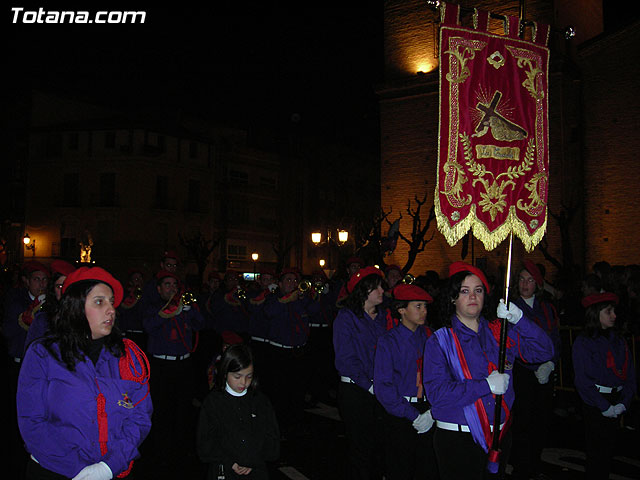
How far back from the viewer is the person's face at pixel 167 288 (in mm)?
8203

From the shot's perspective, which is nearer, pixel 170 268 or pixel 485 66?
pixel 485 66

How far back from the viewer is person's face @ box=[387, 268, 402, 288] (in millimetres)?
11844

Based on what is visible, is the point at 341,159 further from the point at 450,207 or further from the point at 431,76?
the point at 450,207

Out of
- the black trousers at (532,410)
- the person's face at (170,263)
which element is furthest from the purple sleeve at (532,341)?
the person's face at (170,263)

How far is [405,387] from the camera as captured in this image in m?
5.25

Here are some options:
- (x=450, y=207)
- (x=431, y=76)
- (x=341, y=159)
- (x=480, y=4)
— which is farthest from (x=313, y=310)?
(x=341, y=159)

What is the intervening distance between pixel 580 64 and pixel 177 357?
19486mm

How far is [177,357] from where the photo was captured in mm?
7895

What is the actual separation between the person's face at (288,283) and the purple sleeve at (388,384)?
4.67 meters

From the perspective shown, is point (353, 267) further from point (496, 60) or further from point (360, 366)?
point (496, 60)

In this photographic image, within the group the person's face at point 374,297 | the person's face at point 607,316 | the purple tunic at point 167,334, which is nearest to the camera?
the person's face at point 607,316

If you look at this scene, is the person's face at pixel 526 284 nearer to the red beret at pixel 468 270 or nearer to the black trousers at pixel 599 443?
the black trousers at pixel 599 443

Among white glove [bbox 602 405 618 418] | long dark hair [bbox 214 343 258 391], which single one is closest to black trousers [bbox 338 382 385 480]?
long dark hair [bbox 214 343 258 391]

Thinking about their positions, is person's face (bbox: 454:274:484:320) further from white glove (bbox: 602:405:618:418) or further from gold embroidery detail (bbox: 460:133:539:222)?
white glove (bbox: 602:405:618:418)
